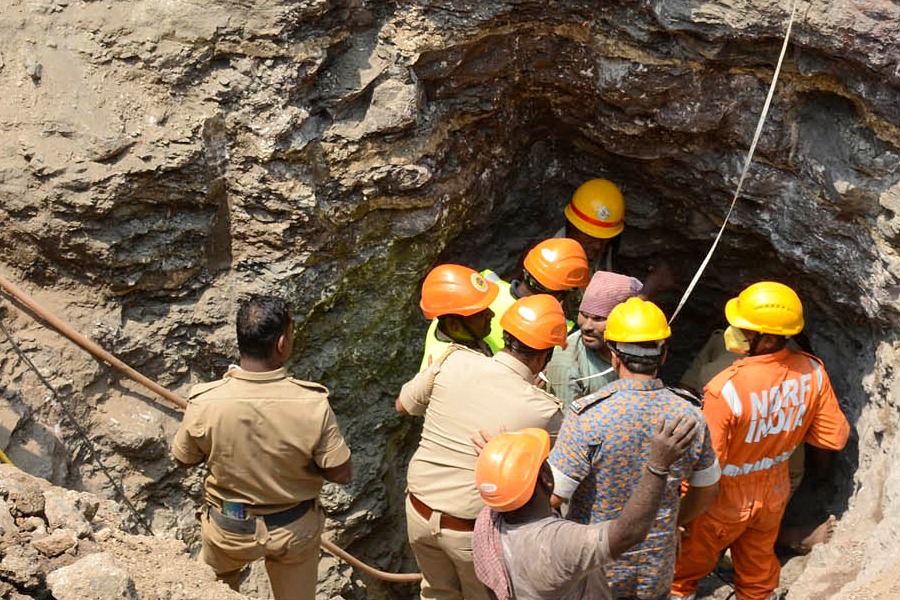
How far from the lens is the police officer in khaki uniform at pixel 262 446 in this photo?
13.5 feet

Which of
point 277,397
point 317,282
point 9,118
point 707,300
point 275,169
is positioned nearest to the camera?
point 277,397

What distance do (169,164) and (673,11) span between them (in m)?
2.74

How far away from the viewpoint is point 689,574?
16.9 feet

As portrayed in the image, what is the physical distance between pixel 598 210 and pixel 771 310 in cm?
168

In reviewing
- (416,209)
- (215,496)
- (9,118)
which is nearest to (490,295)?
(416,209)

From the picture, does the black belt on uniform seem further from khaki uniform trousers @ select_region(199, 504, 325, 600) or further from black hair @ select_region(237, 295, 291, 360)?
black hair @ select_region(237, 295, 291, 360)

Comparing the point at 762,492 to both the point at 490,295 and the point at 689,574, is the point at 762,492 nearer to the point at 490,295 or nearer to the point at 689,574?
the point at 689,574

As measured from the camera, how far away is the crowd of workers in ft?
11.3

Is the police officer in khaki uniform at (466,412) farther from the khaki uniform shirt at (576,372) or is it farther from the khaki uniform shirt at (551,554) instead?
the khaki uniform shirt at (551,554)

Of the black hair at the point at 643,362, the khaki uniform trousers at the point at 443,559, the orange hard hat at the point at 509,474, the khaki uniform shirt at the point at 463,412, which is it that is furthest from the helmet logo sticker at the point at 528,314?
the khaki uniform trousers at the point at 443,559

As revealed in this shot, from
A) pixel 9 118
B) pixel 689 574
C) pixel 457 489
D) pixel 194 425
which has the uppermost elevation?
pixel 9 118

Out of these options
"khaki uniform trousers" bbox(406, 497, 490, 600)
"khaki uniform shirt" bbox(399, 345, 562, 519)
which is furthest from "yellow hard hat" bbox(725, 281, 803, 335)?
"khaki uniform trousers" bbox(406, 497, 490, 600)

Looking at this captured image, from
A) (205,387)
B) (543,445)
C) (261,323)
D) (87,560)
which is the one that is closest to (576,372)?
(543,445)

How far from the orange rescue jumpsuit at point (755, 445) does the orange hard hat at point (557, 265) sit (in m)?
1.01
